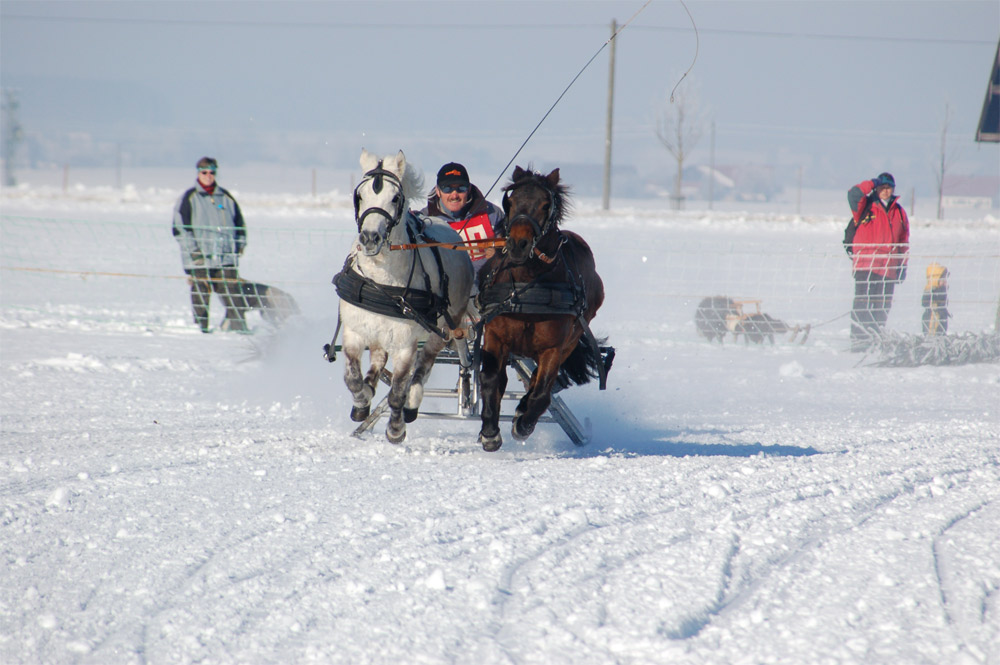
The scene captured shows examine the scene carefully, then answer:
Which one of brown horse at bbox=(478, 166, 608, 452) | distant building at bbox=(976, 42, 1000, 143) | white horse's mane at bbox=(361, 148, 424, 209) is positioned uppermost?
distant building at bbox=(976, 42, 1000, 143)

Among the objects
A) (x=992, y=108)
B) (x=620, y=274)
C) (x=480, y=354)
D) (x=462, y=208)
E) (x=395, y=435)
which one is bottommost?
(x=395, y=435)

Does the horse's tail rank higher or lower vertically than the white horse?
lower

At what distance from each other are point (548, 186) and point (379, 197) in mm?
992

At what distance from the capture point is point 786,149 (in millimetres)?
142125

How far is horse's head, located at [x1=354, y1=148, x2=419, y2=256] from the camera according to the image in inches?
180

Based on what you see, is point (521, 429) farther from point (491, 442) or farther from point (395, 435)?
point (395, 435)

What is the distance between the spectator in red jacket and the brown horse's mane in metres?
6.83

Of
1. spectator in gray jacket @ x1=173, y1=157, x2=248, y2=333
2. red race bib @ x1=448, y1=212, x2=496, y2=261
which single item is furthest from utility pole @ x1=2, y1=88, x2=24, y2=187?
red race bib @ x1=448, y1=212, x2=496, y2=261

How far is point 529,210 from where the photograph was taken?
5043mm

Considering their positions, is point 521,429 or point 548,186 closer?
point 548,186

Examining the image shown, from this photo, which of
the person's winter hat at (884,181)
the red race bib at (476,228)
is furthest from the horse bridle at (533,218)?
the person's winter hat at (884,181)

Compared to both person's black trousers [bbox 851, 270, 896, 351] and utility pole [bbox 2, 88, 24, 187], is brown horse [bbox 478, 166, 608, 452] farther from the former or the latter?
utility pole [bbox 2, 88, 24, 187]

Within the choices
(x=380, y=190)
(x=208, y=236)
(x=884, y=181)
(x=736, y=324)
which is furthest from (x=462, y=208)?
(x=884, y=181)

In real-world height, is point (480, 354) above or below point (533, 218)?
below
